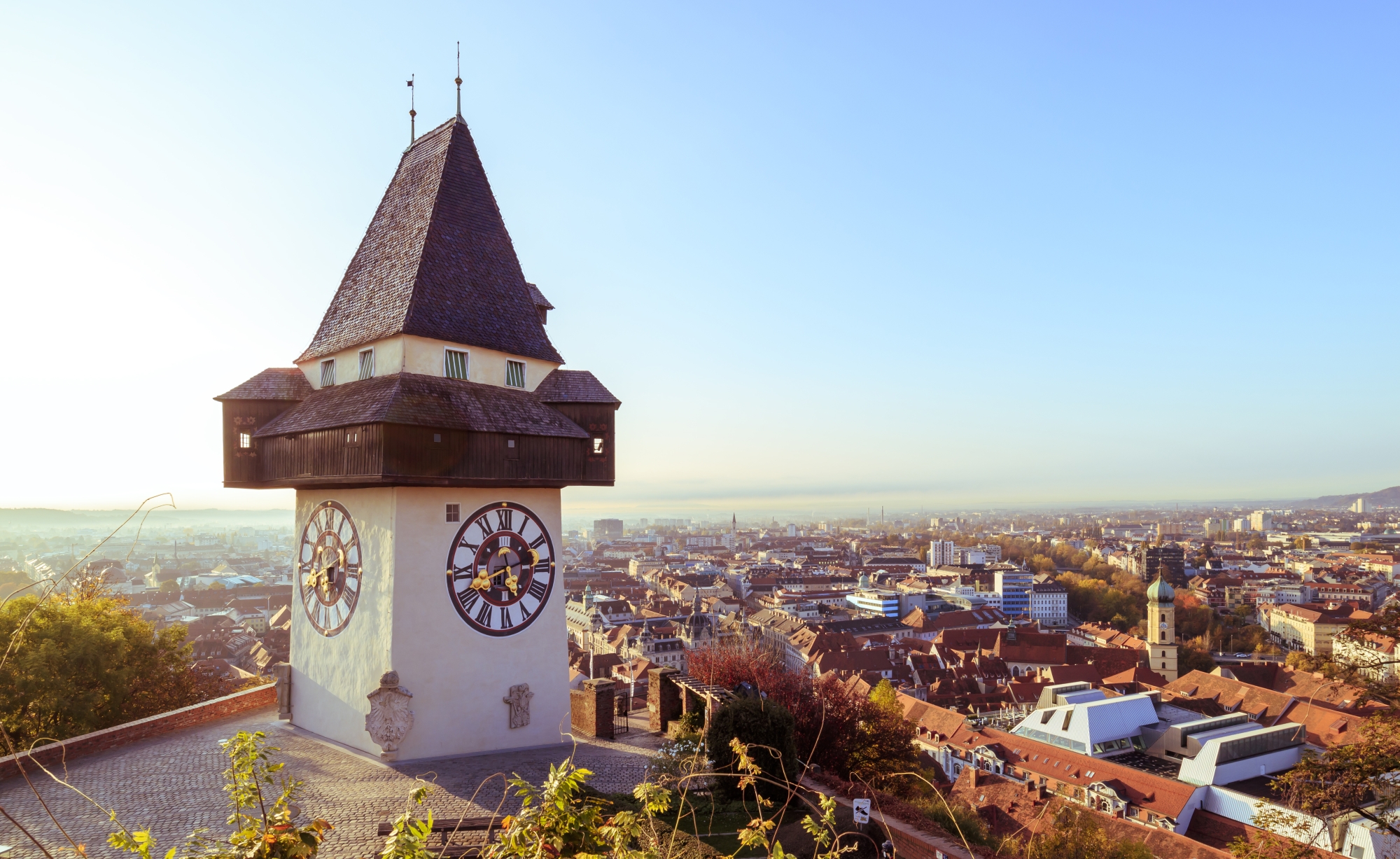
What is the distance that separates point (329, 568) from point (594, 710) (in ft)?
16.7

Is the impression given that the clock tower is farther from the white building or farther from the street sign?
the white building

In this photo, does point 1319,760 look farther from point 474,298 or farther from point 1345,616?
point 1345,616

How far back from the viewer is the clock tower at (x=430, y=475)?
12000 mm

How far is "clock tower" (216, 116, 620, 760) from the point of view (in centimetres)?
1200

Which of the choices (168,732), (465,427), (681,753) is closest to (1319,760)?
(681,753)

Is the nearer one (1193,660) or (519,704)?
(519,704)

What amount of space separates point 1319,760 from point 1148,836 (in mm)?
14353

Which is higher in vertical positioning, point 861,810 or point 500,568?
point 500,568

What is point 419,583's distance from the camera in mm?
12133

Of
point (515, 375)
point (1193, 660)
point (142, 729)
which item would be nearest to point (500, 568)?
point (515, 375)

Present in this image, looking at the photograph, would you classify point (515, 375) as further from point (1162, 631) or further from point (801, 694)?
point (1162, 631)

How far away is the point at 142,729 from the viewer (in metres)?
13.2

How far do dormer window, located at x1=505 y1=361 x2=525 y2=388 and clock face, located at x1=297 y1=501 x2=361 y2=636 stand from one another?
3.35m

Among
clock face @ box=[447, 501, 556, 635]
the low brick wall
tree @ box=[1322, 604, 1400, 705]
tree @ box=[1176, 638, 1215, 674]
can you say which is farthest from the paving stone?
tree @ box=[1176, 638, 1215, 674]
